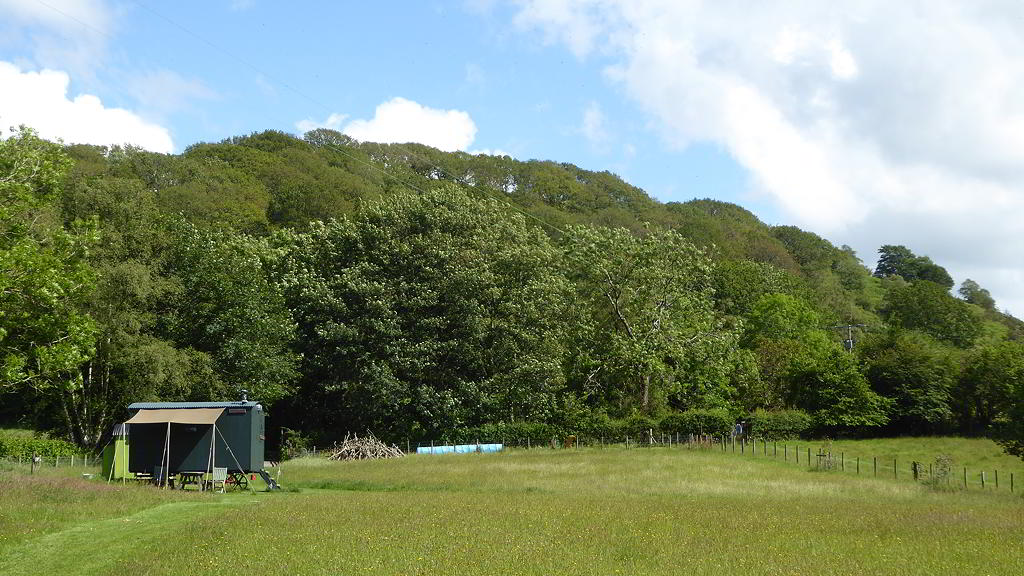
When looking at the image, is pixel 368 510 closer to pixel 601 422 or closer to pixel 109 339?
pixel 109 339

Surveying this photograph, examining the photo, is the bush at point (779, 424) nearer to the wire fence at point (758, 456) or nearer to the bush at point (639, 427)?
the wire fence at point (758, 456)

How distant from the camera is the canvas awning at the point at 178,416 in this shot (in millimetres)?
29859

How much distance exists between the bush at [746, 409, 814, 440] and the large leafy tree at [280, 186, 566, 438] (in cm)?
1428

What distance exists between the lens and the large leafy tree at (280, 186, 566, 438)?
4966cm

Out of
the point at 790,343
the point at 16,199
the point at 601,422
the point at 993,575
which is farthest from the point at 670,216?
the point at 993,575

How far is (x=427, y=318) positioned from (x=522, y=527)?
3278cm

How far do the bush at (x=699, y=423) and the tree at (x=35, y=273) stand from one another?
3520 cm

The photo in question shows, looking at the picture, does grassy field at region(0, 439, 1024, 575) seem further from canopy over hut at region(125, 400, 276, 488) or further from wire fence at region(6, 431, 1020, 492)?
wire fence at region(6, 431, 1020, 492)

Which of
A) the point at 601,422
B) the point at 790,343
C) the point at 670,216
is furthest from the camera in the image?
the point at 670,216

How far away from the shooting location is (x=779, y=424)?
57812 mm

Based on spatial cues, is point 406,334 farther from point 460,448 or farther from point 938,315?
point 938,315

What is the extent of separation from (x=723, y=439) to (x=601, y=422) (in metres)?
8.89

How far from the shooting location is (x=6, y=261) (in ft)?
89.4

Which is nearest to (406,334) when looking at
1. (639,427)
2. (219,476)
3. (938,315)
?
(639,427)
